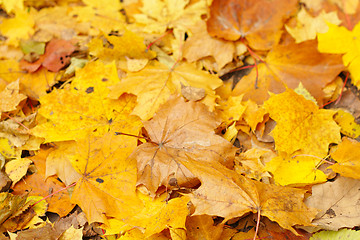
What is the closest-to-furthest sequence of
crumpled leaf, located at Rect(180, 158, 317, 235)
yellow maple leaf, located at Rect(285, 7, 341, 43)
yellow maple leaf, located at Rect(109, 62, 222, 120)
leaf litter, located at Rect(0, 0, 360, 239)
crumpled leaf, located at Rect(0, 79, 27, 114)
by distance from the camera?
crumpled leaf, located at Rect(180, 158, 317, 235)
leaf litter, located at Rect(0, 0, 360, 239)
yellow maple leaf, located at Rect(109, 62, 222, 120)
crumpled leaf, located at Rect(0, 79, 27, 114)
yellow maple leaf, located at Rect(285, 7, 341, 43)

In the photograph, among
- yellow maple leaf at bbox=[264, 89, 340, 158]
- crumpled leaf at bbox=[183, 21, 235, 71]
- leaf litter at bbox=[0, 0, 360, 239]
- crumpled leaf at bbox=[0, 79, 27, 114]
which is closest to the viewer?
leaf litter at bbox=[0, 0, 360, 239]

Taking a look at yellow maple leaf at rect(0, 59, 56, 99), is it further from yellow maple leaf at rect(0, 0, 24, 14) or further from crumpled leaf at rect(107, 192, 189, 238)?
crumpled leaf at rect(107, 192, 189, 238)

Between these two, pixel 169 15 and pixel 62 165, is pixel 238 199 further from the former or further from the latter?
pixel 169 15

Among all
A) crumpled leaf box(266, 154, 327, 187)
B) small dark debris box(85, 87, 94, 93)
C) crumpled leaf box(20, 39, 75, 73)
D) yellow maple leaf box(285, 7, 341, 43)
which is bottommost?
crumpled leaf box(266, 154, 327, 187)

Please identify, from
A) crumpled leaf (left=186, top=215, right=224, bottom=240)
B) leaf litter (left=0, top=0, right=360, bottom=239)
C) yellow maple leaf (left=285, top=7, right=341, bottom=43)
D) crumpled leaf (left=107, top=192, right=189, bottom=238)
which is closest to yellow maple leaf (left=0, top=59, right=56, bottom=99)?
leaf litter (left=0, top=0, right=360, bottom=239)

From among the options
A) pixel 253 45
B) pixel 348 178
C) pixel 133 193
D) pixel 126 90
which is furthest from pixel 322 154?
pixel 126 90

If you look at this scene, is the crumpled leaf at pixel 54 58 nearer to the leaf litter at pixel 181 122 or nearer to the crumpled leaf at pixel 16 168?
the leaf litter at pixel 181 122
